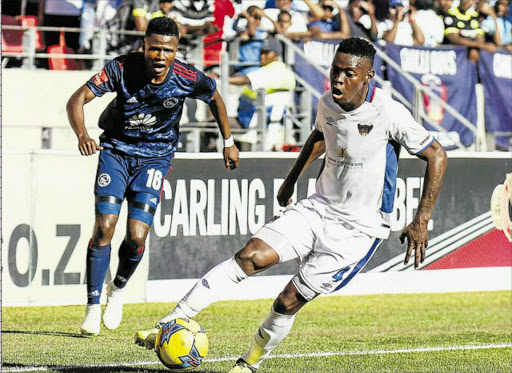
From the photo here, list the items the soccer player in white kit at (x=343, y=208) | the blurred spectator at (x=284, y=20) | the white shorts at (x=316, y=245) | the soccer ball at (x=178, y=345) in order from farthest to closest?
the blurred spectator at (x=284, y=20)
the white shorts at (x=316, y=245)
the soccer player in white kit at (x=343, y=208)
the soccer ball at (x=178, y=345)

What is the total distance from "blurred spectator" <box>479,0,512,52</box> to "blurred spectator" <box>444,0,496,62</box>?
0.23 metres

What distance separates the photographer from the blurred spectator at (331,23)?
50.0 ft

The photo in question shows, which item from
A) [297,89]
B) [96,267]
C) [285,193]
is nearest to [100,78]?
[96,267]

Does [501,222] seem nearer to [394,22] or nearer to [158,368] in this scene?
[394,22]

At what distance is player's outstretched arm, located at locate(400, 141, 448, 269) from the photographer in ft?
19.1

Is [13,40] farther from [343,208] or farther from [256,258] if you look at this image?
[256,258]

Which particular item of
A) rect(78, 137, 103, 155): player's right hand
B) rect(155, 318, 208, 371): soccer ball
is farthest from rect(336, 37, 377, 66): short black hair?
rect(78, 137, 103, 155): player's right hand

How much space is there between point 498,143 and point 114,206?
930cm

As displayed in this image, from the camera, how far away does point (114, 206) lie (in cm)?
797

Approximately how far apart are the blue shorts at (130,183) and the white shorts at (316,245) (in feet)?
7.51

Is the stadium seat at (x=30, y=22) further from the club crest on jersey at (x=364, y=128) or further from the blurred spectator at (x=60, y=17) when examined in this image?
the club crest on jersey at (x=364, y=128)

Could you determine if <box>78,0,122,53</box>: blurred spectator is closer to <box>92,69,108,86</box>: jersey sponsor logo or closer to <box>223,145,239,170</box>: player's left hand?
<box>92,69,108,86</box>: jersey sponsor logo

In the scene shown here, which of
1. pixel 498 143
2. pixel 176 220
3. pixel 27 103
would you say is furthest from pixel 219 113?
pixel 498 143

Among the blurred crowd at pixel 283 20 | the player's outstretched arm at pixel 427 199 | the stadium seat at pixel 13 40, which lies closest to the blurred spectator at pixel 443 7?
the blurred crowd at pixel 283 20
